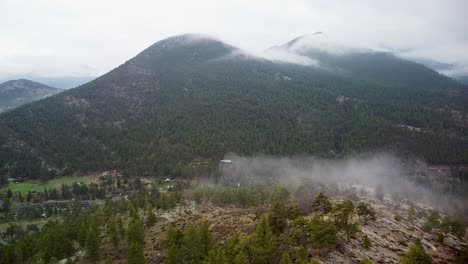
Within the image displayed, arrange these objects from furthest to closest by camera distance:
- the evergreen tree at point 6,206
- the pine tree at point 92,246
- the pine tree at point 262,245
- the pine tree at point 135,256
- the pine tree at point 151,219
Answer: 1. the evergreen tree at point 6,206
2. the pine tree at point 151,219
3. the pine tree at point 92,246
4. the pine tree at point 135,256
5. the pine tree at point 262,245

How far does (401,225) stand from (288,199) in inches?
1204

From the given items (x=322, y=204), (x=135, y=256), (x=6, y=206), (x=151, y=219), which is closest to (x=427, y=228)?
(x=322, y=204)

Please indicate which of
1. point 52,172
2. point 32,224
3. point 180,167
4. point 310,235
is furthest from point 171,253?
point 52,172

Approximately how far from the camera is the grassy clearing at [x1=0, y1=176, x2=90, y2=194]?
17438cm

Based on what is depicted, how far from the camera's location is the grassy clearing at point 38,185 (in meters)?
174

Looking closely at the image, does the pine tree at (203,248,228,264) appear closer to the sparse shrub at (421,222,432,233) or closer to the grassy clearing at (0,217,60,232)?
the sparse shrub at (421,222,432,233)

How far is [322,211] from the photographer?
250ft

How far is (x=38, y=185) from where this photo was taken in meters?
A: 183

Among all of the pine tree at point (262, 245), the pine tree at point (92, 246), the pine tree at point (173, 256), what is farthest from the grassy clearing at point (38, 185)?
the pine tree at point (262, 245)

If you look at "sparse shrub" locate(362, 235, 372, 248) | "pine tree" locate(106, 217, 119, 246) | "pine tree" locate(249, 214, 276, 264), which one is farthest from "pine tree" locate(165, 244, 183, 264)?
"sparse shrub" locate(362, 235, 372, 248)

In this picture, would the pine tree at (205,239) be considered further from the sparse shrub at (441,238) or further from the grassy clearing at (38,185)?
the grassy clearing at (38,185)

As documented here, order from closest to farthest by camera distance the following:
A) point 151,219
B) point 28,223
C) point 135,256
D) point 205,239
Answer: point 135,256, point 205,239, point 151,219, point 28,223

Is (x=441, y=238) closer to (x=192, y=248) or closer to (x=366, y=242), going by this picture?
(x=366, y=242)

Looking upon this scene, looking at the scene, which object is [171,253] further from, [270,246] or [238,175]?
[238,175]
